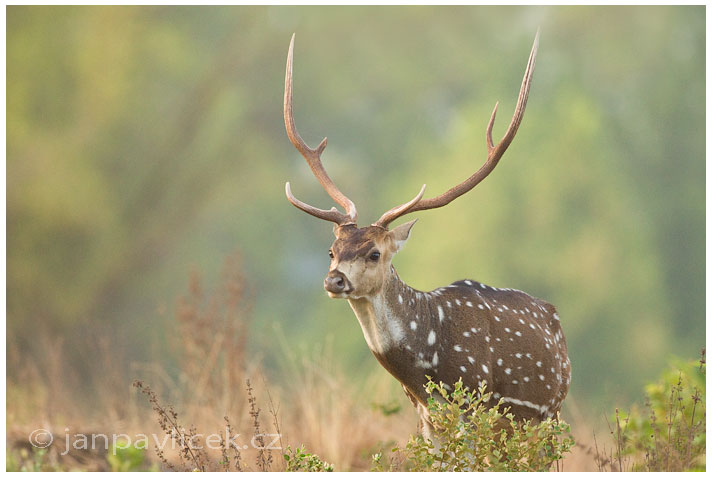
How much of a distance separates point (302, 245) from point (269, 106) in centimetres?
259

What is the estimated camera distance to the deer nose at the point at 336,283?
342cm

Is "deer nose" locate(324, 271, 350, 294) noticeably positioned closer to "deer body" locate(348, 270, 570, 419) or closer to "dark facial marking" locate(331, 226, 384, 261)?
"dark facial marking" locate(331, 226, 384, 261)

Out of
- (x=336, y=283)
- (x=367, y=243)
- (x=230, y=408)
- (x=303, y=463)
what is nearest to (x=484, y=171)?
(x=367, y=243)

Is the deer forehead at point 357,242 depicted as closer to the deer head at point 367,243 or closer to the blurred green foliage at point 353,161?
the deer head at point 367,243

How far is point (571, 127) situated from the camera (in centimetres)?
1276

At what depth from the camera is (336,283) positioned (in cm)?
343

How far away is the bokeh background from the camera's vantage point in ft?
39.6

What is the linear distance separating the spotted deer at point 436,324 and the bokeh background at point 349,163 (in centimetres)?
738

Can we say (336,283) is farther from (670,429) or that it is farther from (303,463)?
(670,429)

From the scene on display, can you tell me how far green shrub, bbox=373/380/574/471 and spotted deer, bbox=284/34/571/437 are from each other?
0.41ft

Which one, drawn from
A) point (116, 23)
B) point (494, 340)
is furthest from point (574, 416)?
point (116, 23)

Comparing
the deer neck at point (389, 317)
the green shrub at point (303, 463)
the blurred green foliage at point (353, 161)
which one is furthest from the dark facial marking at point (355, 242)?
the blurred green foliage at point (353, 161)

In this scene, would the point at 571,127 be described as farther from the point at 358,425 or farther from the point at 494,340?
the point at 494,340

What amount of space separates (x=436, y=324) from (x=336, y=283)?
604 mm
